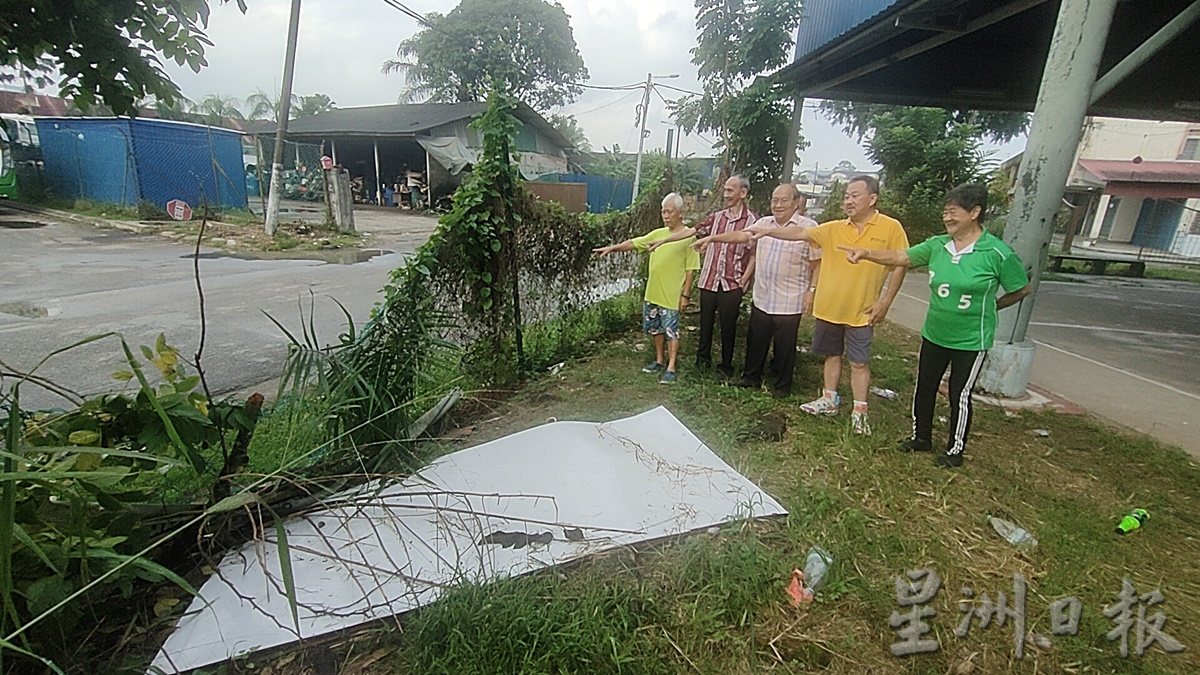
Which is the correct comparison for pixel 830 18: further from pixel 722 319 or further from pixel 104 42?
pixel 104 42

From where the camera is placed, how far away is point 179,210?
12.3 m

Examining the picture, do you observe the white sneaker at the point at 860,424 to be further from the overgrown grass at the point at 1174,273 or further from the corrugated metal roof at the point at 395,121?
the corrugated metal roof at the point at 395,121

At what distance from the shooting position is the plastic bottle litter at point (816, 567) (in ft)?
6.82

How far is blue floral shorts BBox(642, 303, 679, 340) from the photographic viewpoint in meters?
4.04

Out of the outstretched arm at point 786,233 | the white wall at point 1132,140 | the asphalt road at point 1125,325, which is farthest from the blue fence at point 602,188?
the white wall at point 1132,140

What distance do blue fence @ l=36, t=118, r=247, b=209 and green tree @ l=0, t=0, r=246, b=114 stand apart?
39.7ft

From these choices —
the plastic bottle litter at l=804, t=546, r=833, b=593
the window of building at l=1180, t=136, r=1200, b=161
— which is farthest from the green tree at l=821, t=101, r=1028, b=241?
the window of building at l=1180, t=136, r=1200, b=161

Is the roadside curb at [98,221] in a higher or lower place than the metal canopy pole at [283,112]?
lower

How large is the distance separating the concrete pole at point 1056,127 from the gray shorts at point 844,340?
1.26 meters

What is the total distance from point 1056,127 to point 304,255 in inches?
419

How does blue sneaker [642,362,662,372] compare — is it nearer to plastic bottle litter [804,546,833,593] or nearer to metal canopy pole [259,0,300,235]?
plastic bottle litter [804,546,833,593]

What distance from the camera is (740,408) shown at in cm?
367

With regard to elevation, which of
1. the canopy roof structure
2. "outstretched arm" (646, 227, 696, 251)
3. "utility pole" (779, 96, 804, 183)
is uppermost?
the canopy roof structure

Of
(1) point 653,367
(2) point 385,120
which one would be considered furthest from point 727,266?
(2) point 385,120
